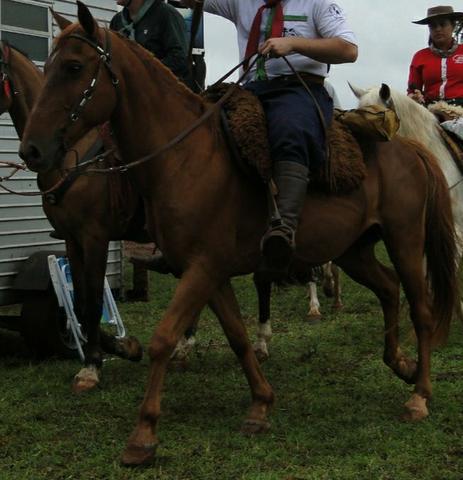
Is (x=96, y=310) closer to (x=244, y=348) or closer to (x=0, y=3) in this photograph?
(x=244, y=348)

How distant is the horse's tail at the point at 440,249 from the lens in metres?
5.73

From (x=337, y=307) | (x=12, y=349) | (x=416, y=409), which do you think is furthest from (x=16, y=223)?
(x=416, y=409)

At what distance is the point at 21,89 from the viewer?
6387 millimetres

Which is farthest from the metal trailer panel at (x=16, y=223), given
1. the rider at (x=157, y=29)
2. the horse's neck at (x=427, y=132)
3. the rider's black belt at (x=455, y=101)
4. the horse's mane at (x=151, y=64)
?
the rider's black belt at (x=455, y=101)

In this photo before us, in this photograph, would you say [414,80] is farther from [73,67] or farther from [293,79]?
[73,67]

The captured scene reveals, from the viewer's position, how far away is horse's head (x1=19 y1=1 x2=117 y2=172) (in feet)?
14.1

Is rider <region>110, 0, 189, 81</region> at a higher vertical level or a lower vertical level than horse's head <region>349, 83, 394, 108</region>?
higher

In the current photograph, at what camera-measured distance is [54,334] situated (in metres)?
7.09

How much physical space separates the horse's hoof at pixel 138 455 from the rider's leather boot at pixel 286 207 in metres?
1.22

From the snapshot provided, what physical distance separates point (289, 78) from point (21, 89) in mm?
2214

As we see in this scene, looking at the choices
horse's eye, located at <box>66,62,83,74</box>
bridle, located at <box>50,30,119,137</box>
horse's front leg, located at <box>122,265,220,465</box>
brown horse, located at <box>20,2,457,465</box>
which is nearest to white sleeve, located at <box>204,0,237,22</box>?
brown horse, located at <box>20,2,457,465</box>

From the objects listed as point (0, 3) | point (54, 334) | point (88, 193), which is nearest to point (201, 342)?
point (54, 334)

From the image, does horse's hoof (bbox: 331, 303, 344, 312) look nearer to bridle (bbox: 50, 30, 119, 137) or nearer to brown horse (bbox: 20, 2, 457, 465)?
brown horse (bbox: 20, 2, 457, 465)

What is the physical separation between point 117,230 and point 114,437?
6.11ft
